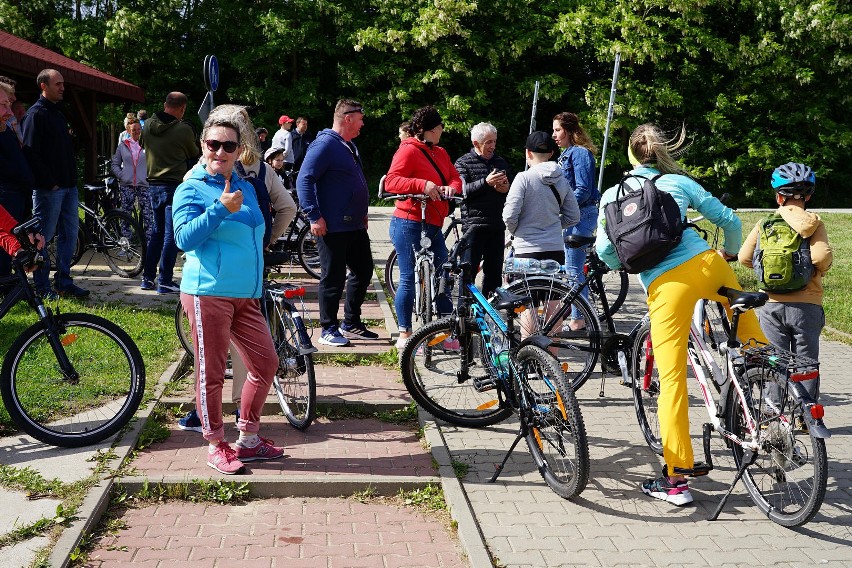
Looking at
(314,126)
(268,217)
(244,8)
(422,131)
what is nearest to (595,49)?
(314,126)

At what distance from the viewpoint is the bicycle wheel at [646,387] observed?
5336mm

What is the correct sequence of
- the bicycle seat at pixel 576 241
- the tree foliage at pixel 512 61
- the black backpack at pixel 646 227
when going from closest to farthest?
the black backpack at pixel 646 227 → the bicycle seat at pixel 576 241 → the tree foliage at pixel 512 61

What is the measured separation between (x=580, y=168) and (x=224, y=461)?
485cm

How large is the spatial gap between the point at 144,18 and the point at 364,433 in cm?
2572

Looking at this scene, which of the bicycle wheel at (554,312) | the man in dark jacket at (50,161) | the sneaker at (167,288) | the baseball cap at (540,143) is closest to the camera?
the bicycle wheel at (554,312)

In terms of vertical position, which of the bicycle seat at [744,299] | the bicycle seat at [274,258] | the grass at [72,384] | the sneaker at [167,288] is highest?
the bicycle seat at [274,258]

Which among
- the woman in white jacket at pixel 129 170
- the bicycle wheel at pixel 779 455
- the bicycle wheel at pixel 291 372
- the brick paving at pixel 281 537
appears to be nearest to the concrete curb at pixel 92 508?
the brick paving at pixel 281 537

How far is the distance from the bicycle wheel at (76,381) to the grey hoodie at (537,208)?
3005 millimetres

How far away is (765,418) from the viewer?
172 inches

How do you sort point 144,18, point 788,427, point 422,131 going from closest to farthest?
point 788,427, point 422,131, point 144,18

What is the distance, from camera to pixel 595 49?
29234 mm

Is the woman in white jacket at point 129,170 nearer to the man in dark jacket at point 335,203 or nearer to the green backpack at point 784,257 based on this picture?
the man in dark jacket at point 335,203

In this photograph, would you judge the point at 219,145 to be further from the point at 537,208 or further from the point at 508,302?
the point at 537,208

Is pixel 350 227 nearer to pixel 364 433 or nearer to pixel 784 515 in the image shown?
pixel 364 433
